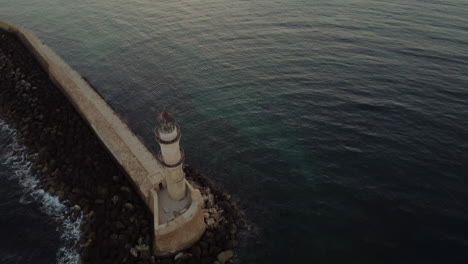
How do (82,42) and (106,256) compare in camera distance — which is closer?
(106,256)

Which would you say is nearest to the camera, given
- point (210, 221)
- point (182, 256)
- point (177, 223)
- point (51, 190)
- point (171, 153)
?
point (171, 153)

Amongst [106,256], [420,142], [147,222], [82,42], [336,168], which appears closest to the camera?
[106,256]

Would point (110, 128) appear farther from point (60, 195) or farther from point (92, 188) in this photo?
point (60, 195)

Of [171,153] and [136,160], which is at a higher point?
[171,153]

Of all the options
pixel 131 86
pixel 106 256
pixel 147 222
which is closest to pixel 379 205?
pixel 147 222

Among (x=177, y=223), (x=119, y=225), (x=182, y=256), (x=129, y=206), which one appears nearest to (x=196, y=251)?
(x=182, y=256)

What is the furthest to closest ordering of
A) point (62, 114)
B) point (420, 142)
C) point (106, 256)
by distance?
point (62, 114) → point (420, 142) → point (106, 256)

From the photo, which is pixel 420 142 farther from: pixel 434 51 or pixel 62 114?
pixel 62 114
